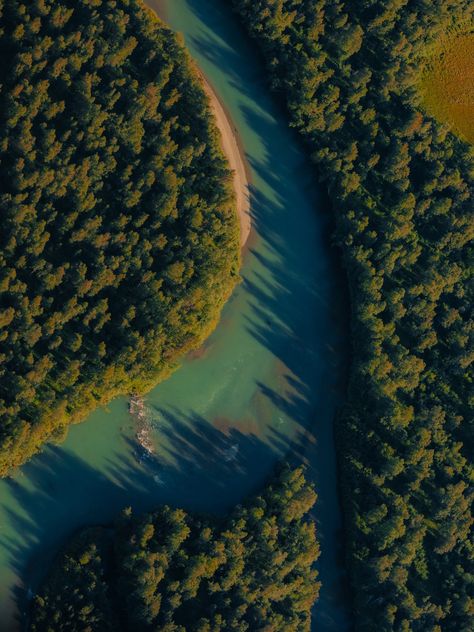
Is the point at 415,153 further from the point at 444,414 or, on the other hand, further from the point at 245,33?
the point at 444,414

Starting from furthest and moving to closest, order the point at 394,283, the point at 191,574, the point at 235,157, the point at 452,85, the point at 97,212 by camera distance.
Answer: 1. the point at 452,85
2. the point at 235,157
3. the point at 394,283
4. the point at 97,212
5. the point at 191,574

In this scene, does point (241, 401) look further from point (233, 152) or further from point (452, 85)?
point (452, 85)

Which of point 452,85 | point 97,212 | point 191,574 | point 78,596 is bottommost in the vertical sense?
point 78,596

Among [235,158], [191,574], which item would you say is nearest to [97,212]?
[235,158]

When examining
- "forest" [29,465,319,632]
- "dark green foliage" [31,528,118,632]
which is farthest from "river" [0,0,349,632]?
"forest" [29,465,319,632]

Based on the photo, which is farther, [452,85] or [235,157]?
[452,85]

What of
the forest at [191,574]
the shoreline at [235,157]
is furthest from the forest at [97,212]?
the forest at [191,574]

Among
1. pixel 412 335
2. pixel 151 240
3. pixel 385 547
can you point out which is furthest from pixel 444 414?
pixel 151 240

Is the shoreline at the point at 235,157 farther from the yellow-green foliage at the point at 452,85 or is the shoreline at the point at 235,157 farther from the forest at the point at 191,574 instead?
the forest at the point at 191,574

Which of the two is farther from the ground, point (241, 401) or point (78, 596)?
point (241, 401)
